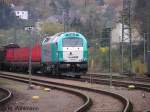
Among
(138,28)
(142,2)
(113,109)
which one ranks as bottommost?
(113,109)

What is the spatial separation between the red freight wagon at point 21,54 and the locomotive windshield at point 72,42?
575 cm

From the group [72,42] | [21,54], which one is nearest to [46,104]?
[72,42]

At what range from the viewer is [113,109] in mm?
13875

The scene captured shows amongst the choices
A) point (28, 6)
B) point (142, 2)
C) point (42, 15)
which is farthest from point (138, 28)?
point (42, 15)

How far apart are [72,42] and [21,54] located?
45.2 ft

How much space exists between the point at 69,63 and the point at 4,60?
71.4 ft

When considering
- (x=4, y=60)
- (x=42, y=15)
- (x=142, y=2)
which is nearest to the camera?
(x=4, y=60)

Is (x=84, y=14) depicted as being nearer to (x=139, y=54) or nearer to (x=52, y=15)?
(x=52, y=15)

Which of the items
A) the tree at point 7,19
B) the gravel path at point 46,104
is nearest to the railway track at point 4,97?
the gravel path at point 46,104

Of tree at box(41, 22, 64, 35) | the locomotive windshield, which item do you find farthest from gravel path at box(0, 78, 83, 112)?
tree at box(41, 22, 64, 35)

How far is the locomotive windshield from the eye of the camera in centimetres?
3209

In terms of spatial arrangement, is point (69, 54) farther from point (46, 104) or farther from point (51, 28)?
point (51, 28)

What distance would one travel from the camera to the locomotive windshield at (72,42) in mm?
32094

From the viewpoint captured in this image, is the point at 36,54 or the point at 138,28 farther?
the point at 138,28
